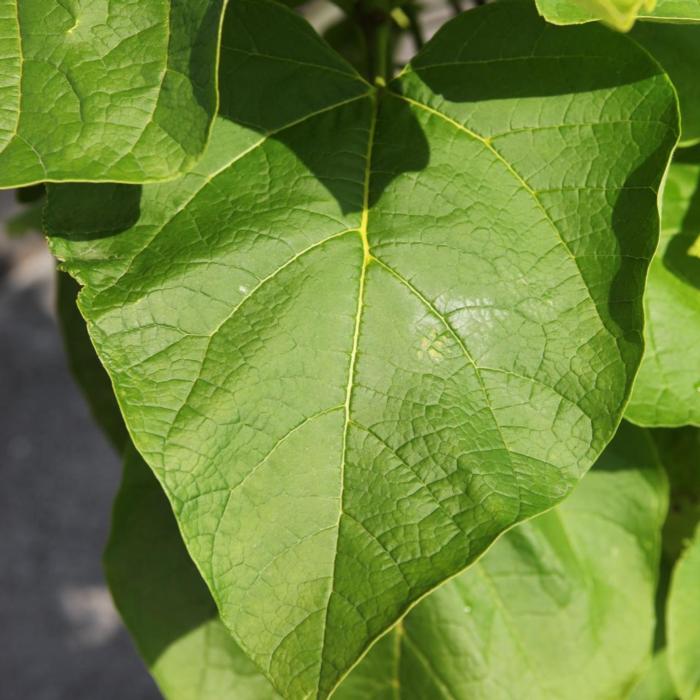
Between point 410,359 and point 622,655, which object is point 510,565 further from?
point 410,359

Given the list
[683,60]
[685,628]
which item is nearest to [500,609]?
[685,628]

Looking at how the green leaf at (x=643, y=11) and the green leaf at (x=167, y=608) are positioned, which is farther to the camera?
the green leaf at (x=167, y=608)

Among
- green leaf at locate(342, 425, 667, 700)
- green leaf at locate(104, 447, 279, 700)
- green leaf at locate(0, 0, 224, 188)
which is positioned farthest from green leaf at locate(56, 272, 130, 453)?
green leaf at locate(0, 0, 224, 188)

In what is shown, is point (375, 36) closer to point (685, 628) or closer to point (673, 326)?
point (673, 326)

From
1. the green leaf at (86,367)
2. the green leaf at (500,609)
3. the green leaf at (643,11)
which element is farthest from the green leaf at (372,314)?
the green leaf at (86,367)

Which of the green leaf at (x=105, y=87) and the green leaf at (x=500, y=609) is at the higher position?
the green leaf at (x=105, y=87)

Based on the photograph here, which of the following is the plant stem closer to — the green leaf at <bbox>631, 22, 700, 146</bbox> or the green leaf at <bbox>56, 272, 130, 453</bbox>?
the green leaf at <bbox>631, 22, 700, 146</bbox>

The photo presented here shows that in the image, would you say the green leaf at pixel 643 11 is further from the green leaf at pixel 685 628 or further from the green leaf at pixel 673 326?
the green leaf at pixel 685 628
